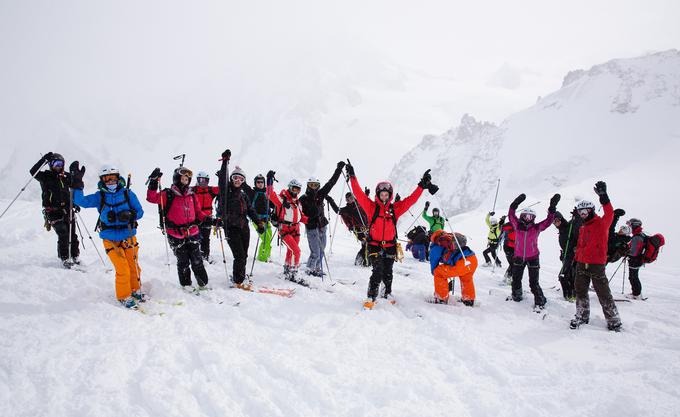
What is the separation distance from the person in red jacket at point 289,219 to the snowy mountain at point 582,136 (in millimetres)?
54084

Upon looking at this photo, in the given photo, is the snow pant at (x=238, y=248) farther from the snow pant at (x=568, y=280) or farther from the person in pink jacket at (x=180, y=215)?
the snow pant at (x=568, y=280)

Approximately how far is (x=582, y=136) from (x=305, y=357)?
83604 mm

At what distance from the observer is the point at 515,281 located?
798 cm

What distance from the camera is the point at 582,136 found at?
70812 mm

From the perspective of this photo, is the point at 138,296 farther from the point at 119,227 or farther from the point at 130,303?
the point at 119,227

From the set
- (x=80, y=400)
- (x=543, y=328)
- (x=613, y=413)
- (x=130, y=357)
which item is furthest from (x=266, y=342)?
(x=543, y=328)

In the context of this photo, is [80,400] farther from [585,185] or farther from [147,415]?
[585,185]

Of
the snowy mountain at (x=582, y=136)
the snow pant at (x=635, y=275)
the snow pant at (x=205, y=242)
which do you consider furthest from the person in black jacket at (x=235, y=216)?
the snowy mountain at (x=582, y=136)

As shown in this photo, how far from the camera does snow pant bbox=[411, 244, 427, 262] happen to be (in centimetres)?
1436

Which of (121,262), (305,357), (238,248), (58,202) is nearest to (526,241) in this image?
(305,357)

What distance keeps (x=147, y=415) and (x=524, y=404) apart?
12.5 ft

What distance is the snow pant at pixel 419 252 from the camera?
14.4 m

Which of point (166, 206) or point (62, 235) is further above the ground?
point (166, 206)

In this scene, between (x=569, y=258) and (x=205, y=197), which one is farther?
(x=205, y=197)
